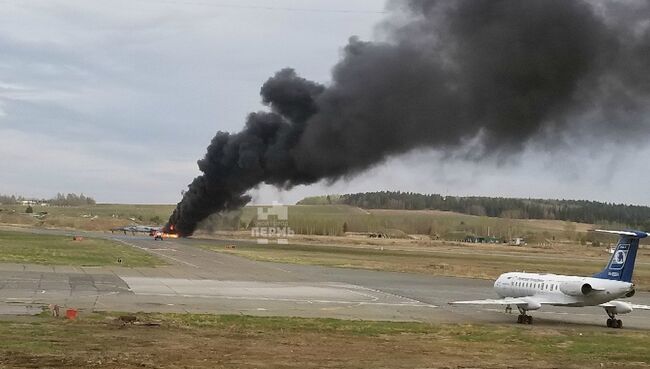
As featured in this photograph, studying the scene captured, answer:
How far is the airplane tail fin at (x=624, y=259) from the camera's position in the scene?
38281 millimetres

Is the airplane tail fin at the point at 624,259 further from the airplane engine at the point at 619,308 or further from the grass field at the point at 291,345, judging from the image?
the grass field at the point at 291,345

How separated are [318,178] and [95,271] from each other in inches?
1319

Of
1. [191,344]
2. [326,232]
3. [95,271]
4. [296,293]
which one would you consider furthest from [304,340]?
[326,232]

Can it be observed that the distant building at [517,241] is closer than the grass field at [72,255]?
No

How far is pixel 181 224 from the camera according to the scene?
117 m

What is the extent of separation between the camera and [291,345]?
25828mm

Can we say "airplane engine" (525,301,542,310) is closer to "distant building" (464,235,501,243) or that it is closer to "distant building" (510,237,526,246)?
"distant building" (510,237,526,246)

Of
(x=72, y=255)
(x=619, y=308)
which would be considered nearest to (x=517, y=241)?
(x=72, y=255)

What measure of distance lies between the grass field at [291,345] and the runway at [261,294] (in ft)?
14.0

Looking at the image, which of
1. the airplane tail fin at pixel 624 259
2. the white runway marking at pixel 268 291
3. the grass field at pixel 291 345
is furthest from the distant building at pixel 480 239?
the grass field at pixel 291 345

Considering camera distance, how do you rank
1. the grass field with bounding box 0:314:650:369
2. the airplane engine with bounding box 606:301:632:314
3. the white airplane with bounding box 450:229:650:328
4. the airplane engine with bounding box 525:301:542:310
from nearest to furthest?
the grass field with bounding box 0:314:650:369, the white airplane with bounding box 450:229:650:328, the airplane engine with bounding box 606:301:632:314, the airplane engine with bounding box 525:301:542:310

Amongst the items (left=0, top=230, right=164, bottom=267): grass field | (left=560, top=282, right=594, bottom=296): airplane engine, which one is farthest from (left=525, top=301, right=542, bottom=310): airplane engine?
(left=0, top=230, right=164, bottom=267): grass field

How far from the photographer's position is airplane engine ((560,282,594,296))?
38.0m

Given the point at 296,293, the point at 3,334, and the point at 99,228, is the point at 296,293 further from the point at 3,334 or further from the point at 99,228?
the point at 99,228
